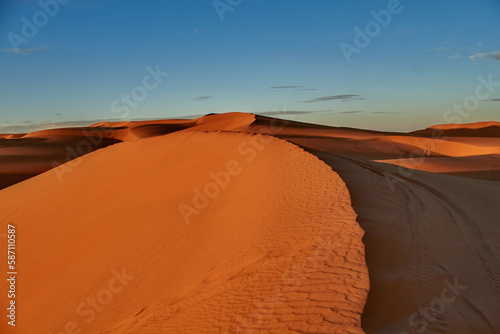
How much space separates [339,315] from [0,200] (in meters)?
16.8

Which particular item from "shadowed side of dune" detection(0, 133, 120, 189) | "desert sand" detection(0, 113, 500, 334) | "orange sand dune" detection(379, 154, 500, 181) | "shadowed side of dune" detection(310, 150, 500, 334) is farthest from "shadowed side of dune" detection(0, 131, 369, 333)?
"shadowed side of dune" detection(0, 133, 120, 189)

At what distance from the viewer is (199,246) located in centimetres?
748

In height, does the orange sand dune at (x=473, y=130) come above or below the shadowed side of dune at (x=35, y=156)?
below

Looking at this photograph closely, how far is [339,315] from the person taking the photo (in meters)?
3.95

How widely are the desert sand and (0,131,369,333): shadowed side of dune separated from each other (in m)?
0.03

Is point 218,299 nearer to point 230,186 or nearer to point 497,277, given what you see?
point 497,277

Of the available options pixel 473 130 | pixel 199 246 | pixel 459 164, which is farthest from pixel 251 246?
pixel 473 130

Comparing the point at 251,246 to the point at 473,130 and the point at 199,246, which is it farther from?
the point at 473,130

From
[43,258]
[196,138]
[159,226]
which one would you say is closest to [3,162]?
[196,138]

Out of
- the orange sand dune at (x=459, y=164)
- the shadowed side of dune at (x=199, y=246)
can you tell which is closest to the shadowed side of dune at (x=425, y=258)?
the shadowed side of dune at (x=199, y=246)

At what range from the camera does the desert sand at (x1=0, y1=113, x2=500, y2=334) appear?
4.51 meters

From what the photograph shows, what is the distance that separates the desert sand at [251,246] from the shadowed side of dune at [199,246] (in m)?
0.03

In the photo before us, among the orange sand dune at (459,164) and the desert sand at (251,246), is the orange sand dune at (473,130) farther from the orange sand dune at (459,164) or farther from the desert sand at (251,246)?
the desert sand at (251,246)

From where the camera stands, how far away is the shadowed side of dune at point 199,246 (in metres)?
4.57
